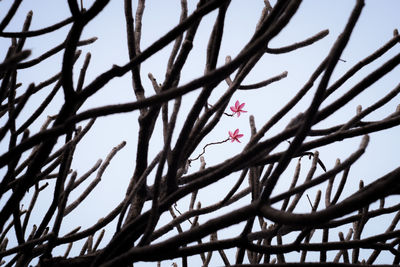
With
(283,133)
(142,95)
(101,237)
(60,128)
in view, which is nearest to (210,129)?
(142,95)

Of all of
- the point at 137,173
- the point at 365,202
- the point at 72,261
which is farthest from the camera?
the point at 137,173

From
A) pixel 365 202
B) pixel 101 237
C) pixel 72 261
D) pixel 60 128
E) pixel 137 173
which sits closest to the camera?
pixel 365 202

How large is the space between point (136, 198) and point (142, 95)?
1.01 ft

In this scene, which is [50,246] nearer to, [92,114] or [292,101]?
[92,114]

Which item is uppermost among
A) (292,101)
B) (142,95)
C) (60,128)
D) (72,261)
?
(142,95)

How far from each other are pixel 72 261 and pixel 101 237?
0.62 meters

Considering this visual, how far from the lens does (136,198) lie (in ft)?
3.15

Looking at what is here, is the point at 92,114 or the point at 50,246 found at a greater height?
the point at 92,114

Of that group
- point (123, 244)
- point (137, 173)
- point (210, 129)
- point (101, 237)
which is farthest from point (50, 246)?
point (101, 237)

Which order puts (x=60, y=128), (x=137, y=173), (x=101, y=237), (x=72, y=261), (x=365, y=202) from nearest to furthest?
1. (x=365, y=202)
2. (x=60, y=128)
3. (x=72, y=261)
4. (x=137, y=173)
5. (x=101, y=237)

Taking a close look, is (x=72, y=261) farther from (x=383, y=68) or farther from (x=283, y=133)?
(x=383, y=68)

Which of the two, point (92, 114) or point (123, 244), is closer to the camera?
point (92, 114)

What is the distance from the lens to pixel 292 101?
30.7 inches

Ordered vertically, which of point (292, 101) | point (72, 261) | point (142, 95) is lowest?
point (72, 261)
